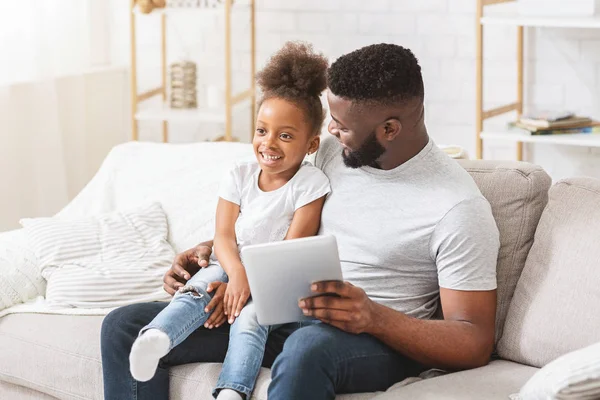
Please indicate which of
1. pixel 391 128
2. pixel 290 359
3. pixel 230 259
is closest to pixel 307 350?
pixel 290 359

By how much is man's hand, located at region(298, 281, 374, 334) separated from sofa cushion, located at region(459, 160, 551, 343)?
37cm

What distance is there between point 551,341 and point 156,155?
4.66 ft

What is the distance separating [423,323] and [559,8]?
181 centimetres

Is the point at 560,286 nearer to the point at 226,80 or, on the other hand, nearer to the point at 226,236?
the point at 226,236

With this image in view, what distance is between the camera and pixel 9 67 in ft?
11.7

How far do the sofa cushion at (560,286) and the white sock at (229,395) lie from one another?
1.91 ft

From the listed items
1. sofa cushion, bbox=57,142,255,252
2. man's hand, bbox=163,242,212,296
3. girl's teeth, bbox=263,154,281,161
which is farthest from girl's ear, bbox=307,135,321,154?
sofa cushion, bbox=57,142,255,252

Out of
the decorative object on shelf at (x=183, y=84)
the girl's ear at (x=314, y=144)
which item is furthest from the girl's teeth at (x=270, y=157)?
the decorative object on shelf at (x=183, y=84)

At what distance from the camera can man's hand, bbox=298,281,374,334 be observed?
1782mm

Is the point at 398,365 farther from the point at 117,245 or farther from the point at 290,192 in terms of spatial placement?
the point at 117,245

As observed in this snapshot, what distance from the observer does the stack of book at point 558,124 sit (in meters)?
3.34

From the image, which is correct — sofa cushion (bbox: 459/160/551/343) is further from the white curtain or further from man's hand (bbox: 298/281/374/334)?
the white curtain

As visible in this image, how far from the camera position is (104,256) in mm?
2525

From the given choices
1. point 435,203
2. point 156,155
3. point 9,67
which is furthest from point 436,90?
point 435,203
